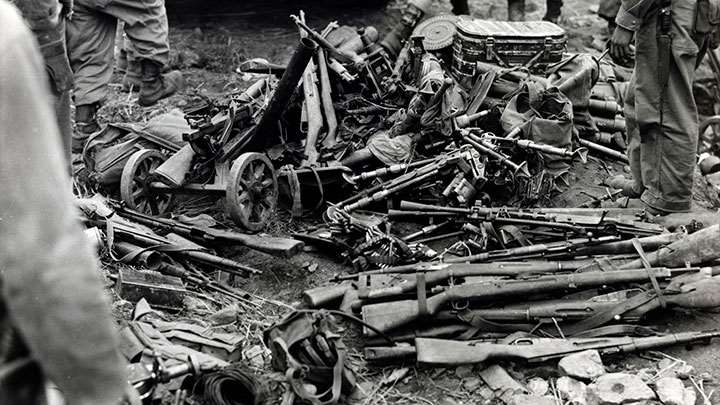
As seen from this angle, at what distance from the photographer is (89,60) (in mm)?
8062

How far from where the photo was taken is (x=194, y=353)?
174 inches

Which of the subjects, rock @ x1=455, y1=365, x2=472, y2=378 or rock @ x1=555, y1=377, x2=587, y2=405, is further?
rock @ x1=455, y1=365, x2=472, y2=378

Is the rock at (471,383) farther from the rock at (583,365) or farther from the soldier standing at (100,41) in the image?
the soldier standing at (100,41)

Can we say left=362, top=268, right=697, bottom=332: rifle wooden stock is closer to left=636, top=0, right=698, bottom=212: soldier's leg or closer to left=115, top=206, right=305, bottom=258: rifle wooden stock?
left=115, top=206, right=305, bottom=258: rifle wooden stock

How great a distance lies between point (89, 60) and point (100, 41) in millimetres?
229

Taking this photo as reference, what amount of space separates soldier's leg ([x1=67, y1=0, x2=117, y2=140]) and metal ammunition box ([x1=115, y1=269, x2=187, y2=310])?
10.3 ft

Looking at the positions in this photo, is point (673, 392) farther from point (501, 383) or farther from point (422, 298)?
point (422, 298)

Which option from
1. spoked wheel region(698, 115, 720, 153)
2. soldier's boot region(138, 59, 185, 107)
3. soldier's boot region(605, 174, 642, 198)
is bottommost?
spoked wheel region(698, 115, 720, 153)

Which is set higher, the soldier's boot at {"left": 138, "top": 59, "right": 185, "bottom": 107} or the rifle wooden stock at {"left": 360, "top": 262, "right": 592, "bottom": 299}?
the rifle wooden stock at {"left": 360, "top": 262, "right": 592, "bottom": 299}

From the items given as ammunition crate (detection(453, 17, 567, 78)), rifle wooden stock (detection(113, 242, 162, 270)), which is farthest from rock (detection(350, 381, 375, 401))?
ammunition crate (detection(453, 17, 567, 78))

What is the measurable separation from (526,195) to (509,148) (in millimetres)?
566

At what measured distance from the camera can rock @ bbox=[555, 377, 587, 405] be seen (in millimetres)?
4395

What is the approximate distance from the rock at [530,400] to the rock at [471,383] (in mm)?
250

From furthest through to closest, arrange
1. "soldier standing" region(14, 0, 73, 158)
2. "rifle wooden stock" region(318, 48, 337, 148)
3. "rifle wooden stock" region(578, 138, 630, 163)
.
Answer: "rifle wooden stock" region(578, 138, 630, 163) < "rifle wooden stock" region(318, 48, 337, 148) < "soldier standing" region(14, 0, 73, 158)
